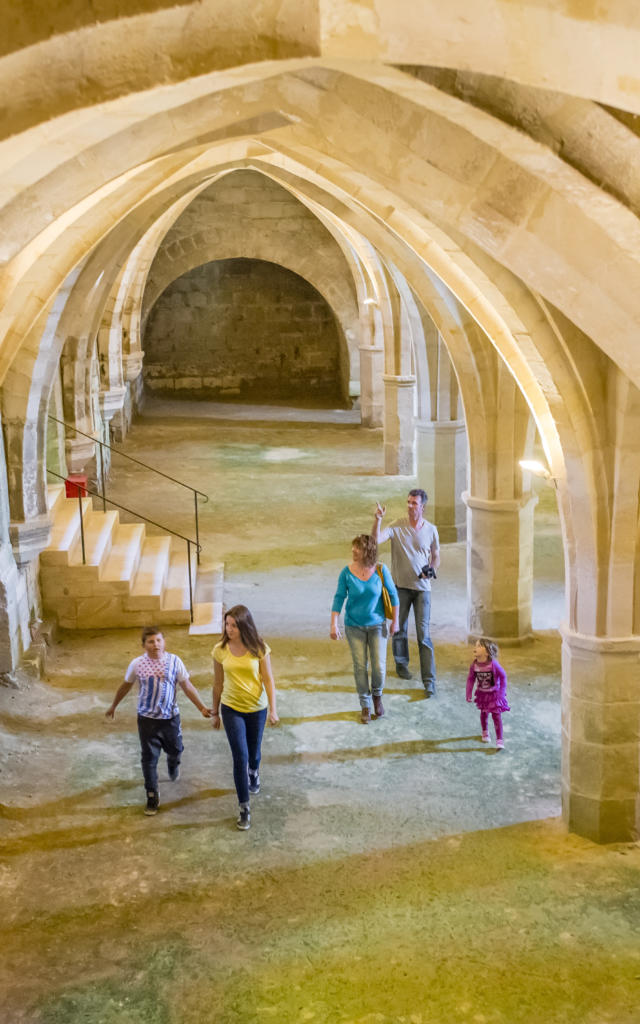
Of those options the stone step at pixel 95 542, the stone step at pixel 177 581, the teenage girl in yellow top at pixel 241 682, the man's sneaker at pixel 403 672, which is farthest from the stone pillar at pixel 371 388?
the teenage girl in yellow top at pixel 241 682

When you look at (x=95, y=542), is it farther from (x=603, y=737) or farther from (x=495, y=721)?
(x=603, y=737)

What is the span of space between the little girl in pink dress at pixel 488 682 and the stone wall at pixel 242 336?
15967 millimetres

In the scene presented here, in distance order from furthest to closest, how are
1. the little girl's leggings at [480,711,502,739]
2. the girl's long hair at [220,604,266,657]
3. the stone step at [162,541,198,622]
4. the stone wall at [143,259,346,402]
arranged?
the stone wall at [143,259,346,402]
the stone step at [162,541,198,622]
the little girl's leggings at [480,711,502,739]
the girl's long hair at [220,604,266,657]

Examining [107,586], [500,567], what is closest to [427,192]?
[500,567]

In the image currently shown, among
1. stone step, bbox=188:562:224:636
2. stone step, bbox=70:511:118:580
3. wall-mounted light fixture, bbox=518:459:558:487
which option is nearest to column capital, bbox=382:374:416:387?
stone step, bbox=188:562:224:636

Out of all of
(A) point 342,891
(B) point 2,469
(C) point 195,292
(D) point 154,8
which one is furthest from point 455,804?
(C) point 195,292

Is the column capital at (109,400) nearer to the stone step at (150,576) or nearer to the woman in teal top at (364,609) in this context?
the stone step at (150,576)

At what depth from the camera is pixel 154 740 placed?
7.07 metres

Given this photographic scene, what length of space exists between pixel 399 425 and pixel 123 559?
5.95 metres

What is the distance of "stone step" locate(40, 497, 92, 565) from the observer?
33.6 ft

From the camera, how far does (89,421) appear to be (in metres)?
13.6

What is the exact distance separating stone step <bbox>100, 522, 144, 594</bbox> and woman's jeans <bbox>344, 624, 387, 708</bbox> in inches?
112

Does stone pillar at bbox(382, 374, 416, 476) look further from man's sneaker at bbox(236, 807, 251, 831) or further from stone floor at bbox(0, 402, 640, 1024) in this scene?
man's sneaker at bbox(236, 807, 251, 831)

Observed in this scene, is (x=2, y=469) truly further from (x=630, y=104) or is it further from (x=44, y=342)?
(x=630, y=104)
